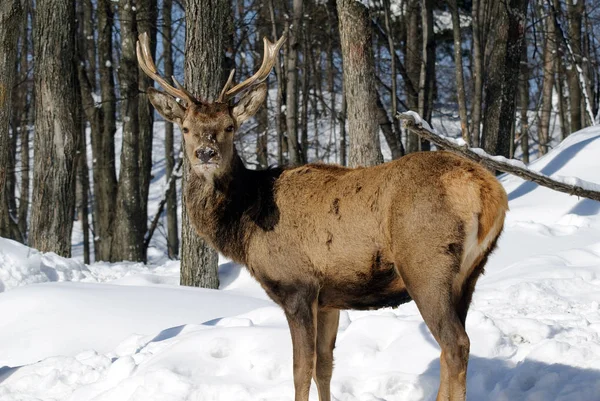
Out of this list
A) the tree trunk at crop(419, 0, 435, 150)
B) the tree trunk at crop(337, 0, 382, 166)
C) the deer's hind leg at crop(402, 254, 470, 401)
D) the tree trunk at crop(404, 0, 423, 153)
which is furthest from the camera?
the tree trunk at crop(404, 0, 423, 153)

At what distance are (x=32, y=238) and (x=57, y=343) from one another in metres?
5.82

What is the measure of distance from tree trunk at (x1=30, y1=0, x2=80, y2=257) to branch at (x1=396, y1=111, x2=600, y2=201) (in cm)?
756

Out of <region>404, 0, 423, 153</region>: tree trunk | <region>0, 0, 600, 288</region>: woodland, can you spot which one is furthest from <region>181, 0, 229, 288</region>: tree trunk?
<region>404, 0, 423, 153</region>: tree trunk

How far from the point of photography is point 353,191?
5301 millimetres

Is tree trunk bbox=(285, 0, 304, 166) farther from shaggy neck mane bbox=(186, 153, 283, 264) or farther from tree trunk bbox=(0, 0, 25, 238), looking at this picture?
shaggy neck mane bbox=(186, 153, 283, 264)

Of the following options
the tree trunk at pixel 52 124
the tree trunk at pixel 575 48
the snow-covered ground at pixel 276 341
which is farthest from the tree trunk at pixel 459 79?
the tree trunk at pixel 52 124

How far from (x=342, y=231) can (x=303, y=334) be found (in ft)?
2.54

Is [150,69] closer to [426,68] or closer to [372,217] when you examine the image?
[372,217]

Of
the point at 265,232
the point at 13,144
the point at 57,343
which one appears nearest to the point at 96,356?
the point at 57,343

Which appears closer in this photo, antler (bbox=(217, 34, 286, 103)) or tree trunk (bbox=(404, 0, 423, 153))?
antler (bbox=(217, 34, 286, 103))

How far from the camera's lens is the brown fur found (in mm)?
4730

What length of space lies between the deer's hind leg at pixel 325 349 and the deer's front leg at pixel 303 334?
0.54 feet

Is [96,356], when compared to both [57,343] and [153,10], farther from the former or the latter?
[153,10]

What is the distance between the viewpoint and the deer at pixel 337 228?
473 centimetres
